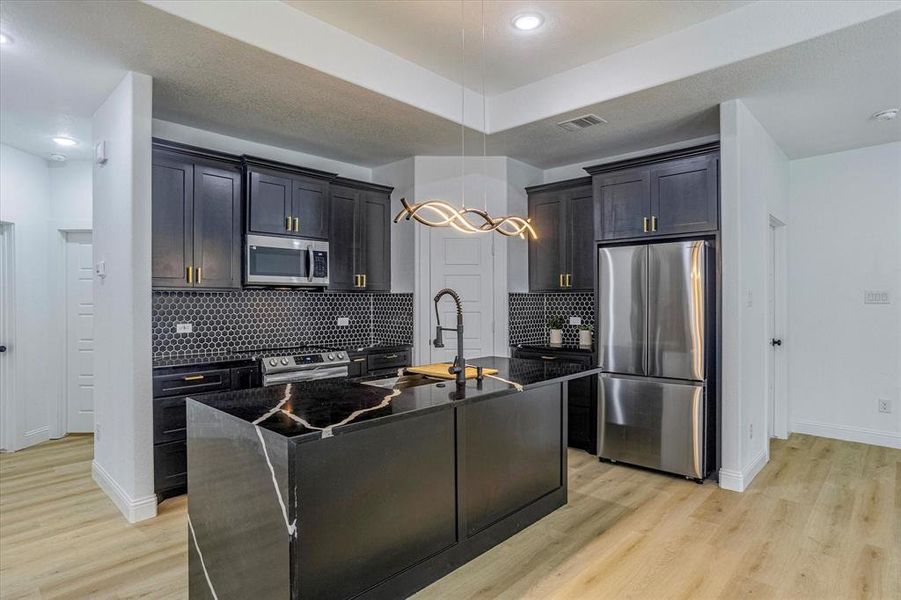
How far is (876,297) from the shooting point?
4.73 meters

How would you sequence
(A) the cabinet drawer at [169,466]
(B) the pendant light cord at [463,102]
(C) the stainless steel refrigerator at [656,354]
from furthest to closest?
(C) the stainless steel refrigerator at [656,354] < (A) the cabinet drawer at [169,466] < (B) the pendant light cord at [463,102]

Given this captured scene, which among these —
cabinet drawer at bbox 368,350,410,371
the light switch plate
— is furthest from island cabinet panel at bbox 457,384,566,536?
the light switch plate

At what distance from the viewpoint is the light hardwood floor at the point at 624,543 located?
8.15ft

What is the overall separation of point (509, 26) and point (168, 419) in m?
3.43

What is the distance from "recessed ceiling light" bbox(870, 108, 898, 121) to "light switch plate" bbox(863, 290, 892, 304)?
1.60 meters

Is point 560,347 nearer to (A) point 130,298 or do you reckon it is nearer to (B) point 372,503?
(B) point 372,503

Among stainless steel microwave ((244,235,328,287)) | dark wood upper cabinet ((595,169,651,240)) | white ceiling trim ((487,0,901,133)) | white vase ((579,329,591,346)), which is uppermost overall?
white ceiling trim ((487,0,901,133))

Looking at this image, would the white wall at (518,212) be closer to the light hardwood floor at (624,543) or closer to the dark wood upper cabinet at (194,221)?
the light hardwood floor at (624,543)

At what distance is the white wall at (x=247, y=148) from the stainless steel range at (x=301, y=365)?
1810 mm

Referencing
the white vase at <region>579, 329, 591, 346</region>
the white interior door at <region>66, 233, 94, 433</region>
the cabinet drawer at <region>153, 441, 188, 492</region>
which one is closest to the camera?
the cabinet drawer at <region>153, 441, 188, 492</region>

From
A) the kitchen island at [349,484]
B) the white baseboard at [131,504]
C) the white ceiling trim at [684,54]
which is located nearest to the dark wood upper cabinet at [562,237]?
the white ceiling trim at [684,54]

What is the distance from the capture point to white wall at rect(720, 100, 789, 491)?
370cm

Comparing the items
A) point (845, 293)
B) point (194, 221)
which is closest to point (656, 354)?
point (845, 293)

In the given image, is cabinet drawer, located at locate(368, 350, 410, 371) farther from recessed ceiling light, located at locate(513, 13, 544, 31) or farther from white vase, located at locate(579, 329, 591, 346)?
recessed ceiling light, located at locate(513, 13, 544, 31)
